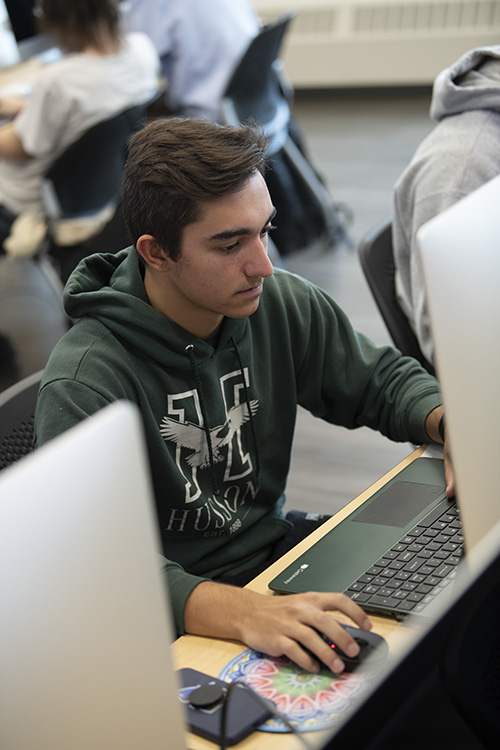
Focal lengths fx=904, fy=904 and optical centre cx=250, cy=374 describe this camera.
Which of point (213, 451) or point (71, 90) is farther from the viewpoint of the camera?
point (71, 90)

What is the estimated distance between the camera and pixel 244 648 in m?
1.02

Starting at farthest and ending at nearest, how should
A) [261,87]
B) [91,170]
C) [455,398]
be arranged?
[261,87] < [91,170] < [455,398]

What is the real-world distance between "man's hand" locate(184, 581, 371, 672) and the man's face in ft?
1.33

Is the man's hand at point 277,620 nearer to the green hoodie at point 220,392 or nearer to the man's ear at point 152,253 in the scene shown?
the green hoodie at point 220,392

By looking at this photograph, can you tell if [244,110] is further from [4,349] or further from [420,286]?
[420,286]

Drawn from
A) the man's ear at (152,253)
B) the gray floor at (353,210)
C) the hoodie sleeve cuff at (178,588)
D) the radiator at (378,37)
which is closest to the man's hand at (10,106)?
the gray floor at (353,210)

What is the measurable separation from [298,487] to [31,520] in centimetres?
205

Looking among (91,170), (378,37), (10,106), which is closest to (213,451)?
(91,170)

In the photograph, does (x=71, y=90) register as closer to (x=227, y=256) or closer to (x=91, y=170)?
(x=91, y=170)

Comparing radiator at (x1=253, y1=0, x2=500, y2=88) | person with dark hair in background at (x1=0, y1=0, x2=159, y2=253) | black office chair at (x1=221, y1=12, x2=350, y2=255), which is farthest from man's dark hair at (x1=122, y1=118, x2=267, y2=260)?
radiator at (x1=253, y1=0, x2=500, y2=88)

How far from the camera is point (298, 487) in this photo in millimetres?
2537

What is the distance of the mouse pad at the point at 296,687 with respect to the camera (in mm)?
882

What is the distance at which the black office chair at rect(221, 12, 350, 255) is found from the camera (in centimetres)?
323

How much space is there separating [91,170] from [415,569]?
2.19 metres
